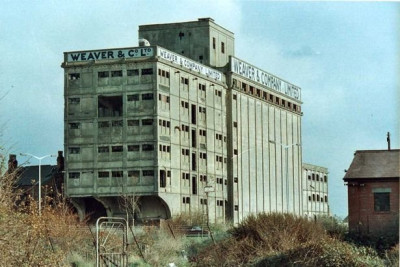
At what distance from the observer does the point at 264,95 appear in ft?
383

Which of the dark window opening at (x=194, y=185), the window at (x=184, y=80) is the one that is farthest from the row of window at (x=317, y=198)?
the window at (x=184, y=80)

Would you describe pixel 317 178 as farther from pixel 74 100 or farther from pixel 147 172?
pixel 74 100

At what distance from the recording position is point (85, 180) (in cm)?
9075

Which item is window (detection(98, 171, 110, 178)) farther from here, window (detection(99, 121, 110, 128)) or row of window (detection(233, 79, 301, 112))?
row of window (detection(233, 79, 301, 112))

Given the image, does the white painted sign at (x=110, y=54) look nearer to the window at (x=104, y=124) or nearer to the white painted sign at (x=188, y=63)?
the white painted sign at (x=188, y=63)

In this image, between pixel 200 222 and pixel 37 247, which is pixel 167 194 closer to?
pixel 200 222

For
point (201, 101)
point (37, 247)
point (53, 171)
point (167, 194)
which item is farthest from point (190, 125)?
point (37, 247)

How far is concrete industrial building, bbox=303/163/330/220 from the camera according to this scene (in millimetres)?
131000

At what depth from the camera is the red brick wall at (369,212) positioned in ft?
197

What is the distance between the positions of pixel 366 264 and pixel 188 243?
80.7ft

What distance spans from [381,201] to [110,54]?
39561 millimetres

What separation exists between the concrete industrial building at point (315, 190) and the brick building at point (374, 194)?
6496 cm

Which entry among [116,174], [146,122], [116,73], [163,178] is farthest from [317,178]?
[116,73]

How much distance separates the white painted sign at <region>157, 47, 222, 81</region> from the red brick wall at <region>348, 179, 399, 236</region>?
34.7 m
